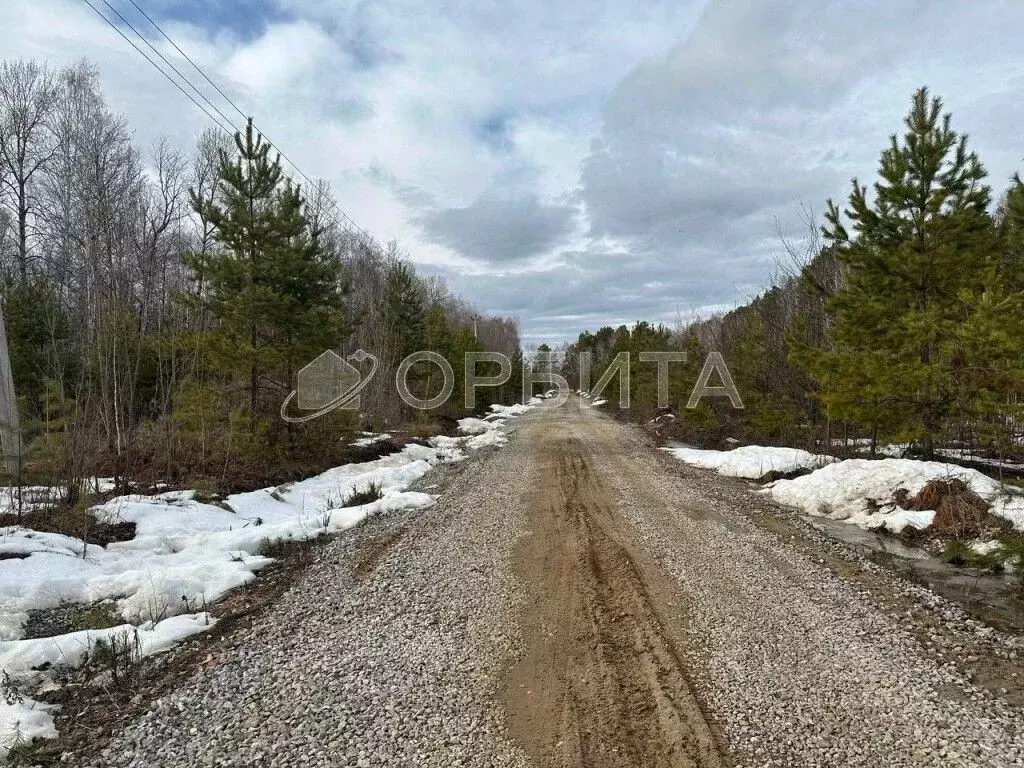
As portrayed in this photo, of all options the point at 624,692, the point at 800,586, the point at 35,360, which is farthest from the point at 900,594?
the point at 35,360

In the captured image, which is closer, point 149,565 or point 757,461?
point 149,565

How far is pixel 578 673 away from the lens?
3.82 m

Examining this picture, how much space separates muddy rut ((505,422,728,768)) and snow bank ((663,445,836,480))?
6.25m

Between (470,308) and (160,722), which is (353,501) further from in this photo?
(470,308)

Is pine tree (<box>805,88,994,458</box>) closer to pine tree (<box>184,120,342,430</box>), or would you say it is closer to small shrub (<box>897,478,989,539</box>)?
small shrub (<box>897,478,989,539</box>)

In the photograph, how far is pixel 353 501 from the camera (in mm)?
9695

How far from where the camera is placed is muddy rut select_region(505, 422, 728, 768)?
3.04 meters

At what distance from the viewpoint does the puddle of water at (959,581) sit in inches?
188

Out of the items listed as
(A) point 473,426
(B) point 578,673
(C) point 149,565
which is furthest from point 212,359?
(A) point 473,426

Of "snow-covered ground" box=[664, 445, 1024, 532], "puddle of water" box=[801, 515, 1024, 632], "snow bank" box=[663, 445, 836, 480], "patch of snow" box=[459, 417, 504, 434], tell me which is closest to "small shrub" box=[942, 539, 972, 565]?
"puddle of water" box=[801, 515, 1024, 632]

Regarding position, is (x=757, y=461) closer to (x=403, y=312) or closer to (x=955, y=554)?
(x=955, y=554)

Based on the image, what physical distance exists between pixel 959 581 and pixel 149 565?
28.0 feet

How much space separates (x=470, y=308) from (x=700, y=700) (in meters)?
84.6

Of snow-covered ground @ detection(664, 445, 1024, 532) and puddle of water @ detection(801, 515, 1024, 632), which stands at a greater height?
snow-covered ground @ detection(664, 445, 1024, 532)
